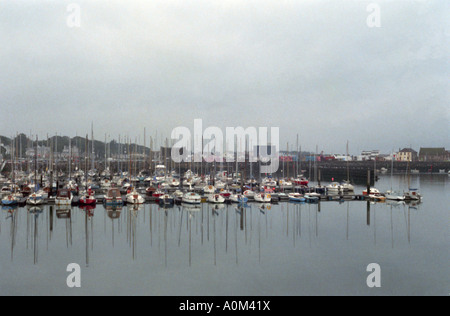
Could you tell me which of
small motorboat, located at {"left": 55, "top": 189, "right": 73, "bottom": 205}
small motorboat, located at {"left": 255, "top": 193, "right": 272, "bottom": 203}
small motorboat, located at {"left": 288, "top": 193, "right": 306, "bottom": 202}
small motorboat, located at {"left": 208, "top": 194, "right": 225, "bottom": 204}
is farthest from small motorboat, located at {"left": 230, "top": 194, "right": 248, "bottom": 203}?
small motorboat, located at {"left": 55, "top": 189, "right": 73, "bottom": 205}

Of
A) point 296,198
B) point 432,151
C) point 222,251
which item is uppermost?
point 432,151

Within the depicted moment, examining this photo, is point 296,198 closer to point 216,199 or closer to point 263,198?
point 263,198

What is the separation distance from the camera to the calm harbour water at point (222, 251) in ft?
54.3

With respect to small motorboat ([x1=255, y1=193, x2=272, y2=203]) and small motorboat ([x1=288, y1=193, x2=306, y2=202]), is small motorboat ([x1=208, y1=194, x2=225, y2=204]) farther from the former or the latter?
small motorboat ([x1=288, y1=193, x2=306, y2=202])

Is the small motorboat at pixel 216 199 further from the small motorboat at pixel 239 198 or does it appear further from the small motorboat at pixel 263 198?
the small motorboat at pixel 263 198

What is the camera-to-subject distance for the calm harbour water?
54.3ft

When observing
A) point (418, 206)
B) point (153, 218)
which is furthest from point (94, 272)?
point (418, 206)

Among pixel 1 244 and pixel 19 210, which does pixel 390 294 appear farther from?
pixel 19 210

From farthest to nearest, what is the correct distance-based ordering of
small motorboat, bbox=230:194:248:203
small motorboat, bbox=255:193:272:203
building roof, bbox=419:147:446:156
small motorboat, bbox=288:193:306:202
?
1. building roof, bbox=419:147:446:156
2. small motorboat, bbox=288:193:306:202
3. small motorboat, bbox=255:193:272:203
4. small motorboat, bbox=230:194:248:203

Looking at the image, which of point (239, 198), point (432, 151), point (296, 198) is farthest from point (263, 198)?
point (432, 151)

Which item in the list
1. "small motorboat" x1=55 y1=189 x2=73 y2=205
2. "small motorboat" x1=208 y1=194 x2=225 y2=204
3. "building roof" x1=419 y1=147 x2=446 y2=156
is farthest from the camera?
"building roof" x1=419 y1=147 x2=446 y2=156

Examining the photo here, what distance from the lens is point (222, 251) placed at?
2214 centimetres

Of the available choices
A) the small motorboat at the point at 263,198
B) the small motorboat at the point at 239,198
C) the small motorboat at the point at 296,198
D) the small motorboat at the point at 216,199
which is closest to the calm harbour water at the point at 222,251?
the small motorboat at the point at 239,198
